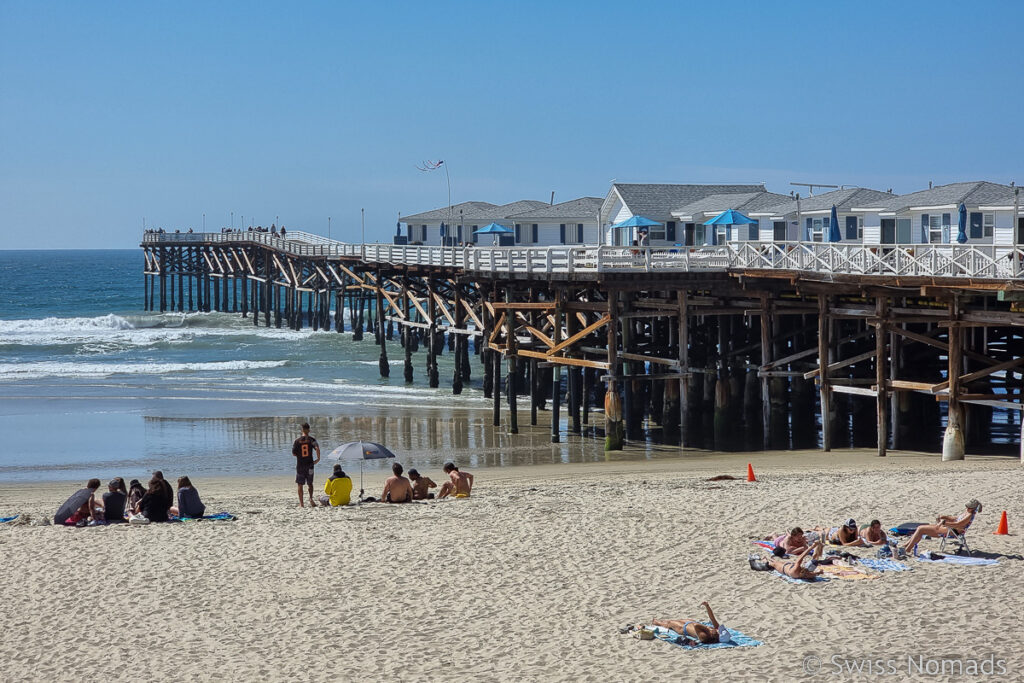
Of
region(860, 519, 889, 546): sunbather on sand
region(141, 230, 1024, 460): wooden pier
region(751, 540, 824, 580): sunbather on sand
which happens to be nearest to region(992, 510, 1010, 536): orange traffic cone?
region(860, 519, 889, 546): sunbather on sand

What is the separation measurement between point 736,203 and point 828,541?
72.3 feet

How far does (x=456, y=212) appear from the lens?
4619 cm

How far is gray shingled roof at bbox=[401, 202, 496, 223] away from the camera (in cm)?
4534

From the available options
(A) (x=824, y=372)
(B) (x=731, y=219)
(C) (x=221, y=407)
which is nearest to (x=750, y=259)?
(A) (x=824, y=372)

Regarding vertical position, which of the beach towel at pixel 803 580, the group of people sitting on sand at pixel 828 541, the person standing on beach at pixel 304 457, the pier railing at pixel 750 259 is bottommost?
the beach towel at pixel 803 580

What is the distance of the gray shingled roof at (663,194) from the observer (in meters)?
36.2

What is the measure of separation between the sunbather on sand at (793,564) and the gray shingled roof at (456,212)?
32.3 meters

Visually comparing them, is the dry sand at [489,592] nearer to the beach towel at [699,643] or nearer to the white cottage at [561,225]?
the beach towel at [699,643]

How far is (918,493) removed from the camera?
16766 mm

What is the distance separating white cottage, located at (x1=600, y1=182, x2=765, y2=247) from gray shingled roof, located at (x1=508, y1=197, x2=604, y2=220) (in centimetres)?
115

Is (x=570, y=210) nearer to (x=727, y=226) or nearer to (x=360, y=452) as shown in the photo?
(x=727, y=226)

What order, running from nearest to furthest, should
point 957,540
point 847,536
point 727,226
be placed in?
point 957,540, point 847,536, point 727,226

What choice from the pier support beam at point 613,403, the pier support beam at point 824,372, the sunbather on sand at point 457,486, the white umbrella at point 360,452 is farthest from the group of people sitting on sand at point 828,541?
the pier support beam at point 613,403

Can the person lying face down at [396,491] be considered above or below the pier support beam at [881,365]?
below
